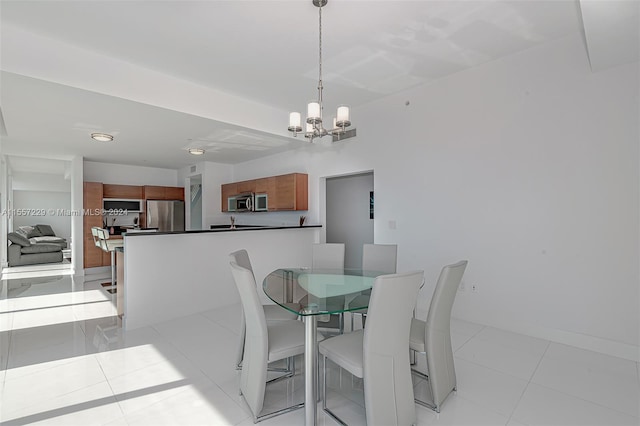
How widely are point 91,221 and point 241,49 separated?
19.4 feet

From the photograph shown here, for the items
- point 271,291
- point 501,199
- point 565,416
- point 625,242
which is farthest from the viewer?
point 501,199

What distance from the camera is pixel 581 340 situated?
2775 millimetres

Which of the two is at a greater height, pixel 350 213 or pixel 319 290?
pixel 350 213

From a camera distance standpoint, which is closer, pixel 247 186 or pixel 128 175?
pixel 247 186

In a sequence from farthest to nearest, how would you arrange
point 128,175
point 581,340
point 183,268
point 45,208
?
point 45,208, point 128,175, point 183,268, point 581,340

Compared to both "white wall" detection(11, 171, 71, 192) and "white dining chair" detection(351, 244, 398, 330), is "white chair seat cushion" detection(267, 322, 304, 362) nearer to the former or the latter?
"white dining chair" detection(351, 244, 398, 330)

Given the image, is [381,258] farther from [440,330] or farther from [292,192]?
[292,192]

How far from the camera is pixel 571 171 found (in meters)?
2.84

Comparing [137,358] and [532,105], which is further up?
[532,105]

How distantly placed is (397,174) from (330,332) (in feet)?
7.57

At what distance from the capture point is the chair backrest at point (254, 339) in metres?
1.73

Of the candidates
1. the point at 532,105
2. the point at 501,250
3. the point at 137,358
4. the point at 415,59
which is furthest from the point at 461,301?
the point at 137,358

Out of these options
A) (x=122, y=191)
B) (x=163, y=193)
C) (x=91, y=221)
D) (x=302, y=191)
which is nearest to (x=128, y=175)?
(x=122, y=191)

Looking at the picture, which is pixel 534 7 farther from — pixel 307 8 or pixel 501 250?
pixel 501 250
